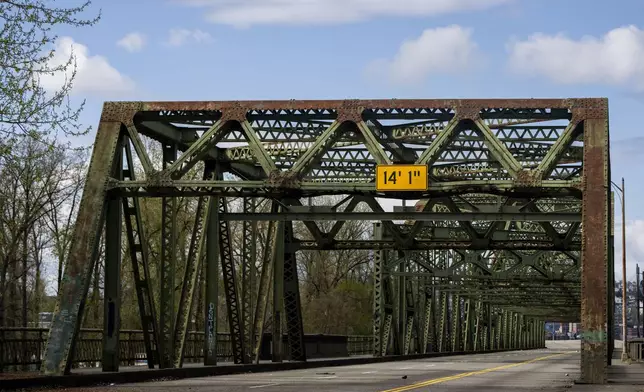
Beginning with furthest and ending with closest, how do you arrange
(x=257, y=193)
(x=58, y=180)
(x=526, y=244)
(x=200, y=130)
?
1. (x=58, y=180)
2. (x=526, y=244)
3. (x=200, y=130)
4. (x=257, y=193)

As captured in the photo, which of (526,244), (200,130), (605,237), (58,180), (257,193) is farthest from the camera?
(58,180)

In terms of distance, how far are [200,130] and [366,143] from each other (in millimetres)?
6274

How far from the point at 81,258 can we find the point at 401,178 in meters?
7.82

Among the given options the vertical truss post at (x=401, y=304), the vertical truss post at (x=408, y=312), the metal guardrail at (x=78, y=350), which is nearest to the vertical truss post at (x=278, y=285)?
the metal guardrail at (x=78, y=350)

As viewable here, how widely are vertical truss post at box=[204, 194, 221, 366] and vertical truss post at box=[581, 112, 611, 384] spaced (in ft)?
37.1

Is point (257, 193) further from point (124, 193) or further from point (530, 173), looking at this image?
point (530, 173)

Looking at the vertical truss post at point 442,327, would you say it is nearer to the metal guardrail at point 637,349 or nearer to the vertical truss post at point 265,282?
the metal guardrail at point 637,349

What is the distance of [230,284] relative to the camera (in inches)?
1401

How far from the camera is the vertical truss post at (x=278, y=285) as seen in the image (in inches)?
1586

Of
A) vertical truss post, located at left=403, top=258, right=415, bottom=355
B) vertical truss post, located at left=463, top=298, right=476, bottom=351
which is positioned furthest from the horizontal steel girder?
vertical truss post, located at left=463, top=298, right=476, bottom=351

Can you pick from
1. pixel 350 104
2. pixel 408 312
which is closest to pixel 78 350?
pixel 350 104

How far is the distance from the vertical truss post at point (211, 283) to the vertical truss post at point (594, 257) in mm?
11302

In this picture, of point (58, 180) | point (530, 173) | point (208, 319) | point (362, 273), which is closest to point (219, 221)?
point (208, 319)

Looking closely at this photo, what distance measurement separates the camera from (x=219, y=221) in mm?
34250
